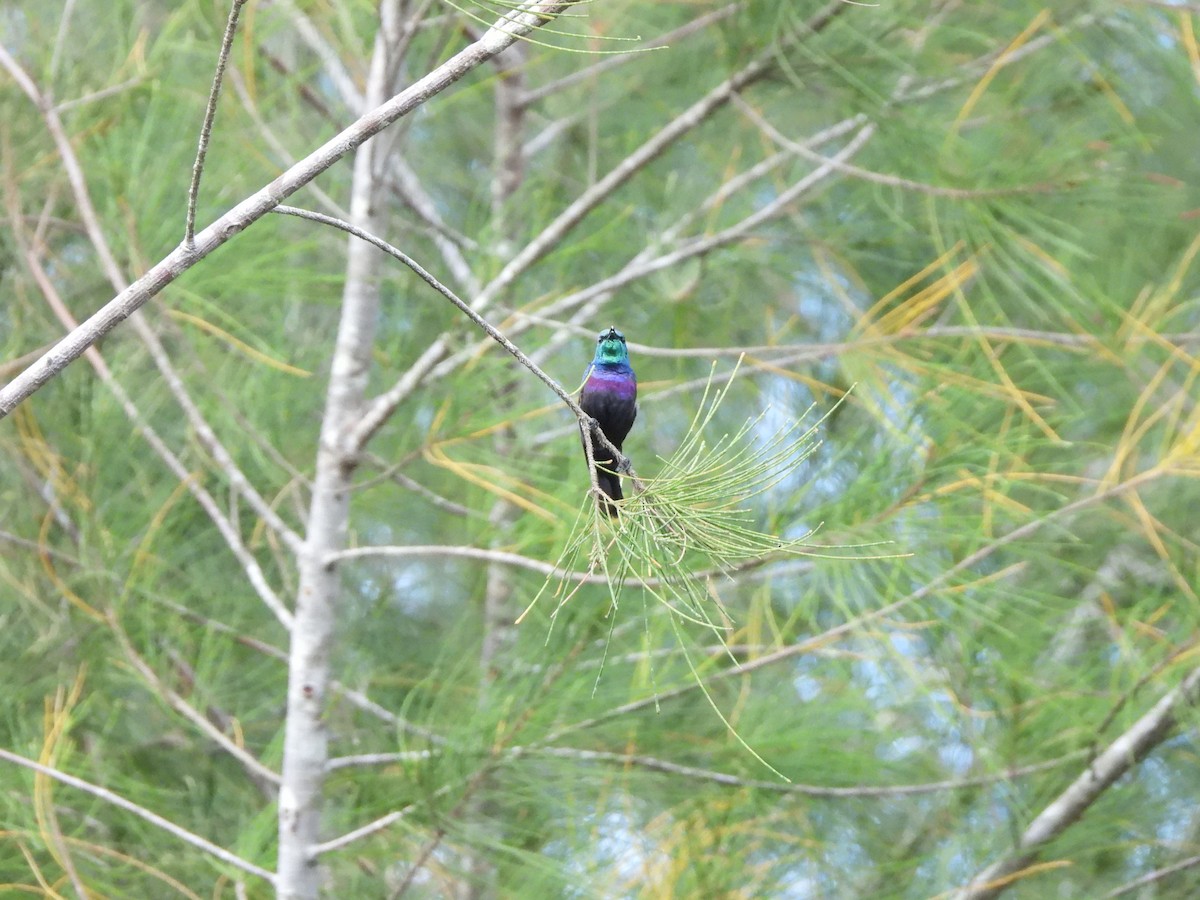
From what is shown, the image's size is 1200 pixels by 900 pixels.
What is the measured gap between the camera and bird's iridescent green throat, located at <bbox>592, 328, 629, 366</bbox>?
1.92 meters

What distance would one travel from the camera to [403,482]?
92.8 inches

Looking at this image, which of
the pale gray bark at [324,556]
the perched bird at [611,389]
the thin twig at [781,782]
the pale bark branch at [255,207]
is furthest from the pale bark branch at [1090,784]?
the pale bark branch at [255,207]

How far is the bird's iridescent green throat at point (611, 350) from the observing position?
192 cm

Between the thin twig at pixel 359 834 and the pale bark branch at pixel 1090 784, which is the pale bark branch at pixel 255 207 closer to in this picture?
the thin twig at pixel 359 834

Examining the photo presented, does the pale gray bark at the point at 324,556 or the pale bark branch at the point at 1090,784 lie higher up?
the pale gray bark at the point at 324,556

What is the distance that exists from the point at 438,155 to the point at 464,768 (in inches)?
107

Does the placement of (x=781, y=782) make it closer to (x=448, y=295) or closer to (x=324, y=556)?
(x=324, y=556)

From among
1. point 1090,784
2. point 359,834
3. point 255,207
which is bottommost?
point 1090,784

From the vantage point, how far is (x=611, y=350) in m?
1.94

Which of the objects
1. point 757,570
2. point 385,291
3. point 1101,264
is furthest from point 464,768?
point 1101,264

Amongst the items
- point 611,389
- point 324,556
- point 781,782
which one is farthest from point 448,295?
point 781,782

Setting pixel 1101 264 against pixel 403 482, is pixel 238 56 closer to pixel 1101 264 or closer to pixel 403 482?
pixel 403 482

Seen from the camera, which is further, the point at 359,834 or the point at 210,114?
the point at 359,834

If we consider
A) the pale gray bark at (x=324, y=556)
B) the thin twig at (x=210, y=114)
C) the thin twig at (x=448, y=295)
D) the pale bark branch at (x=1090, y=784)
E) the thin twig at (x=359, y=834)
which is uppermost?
the thin twig at (x=210, y=114)
